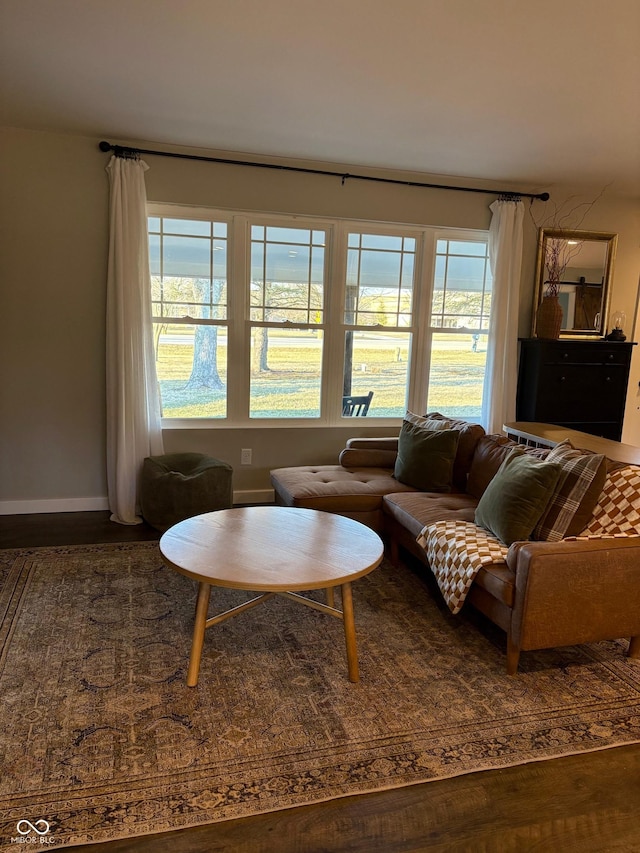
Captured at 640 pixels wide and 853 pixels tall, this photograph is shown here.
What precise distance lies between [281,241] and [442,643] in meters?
3.04

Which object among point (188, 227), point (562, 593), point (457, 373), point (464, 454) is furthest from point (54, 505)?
point (562, 593)

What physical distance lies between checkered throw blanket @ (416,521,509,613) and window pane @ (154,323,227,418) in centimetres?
219

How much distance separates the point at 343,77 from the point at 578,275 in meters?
2.87

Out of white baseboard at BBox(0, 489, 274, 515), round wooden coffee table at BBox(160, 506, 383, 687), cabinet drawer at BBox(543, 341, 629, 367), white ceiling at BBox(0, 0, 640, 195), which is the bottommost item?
white baseboard at BBox(0, 489, 274, 515)

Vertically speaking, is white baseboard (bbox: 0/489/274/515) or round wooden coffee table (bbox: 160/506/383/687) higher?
round wooden coffee table (bbox: 160/506/383/687)

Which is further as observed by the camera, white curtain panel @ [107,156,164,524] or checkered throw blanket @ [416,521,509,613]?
white curtain panel @ [107,156,164,524]

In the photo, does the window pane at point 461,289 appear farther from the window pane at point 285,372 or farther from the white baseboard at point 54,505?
the white baseboard at point 54,505

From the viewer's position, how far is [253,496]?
445 cm

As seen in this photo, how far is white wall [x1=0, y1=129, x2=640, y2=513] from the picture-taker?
3.80 metres

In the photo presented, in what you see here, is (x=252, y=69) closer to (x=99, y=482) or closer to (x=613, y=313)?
(x=99, y=482)

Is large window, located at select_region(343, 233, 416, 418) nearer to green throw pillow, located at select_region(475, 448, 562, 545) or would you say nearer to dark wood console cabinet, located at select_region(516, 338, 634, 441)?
dark wood console cabinet, located at select_region(516, 338, 634, 441)

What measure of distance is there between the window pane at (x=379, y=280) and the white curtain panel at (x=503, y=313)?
2.16 feet

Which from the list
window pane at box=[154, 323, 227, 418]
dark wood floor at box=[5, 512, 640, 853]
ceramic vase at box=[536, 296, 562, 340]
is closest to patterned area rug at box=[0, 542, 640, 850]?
dark wood floor at box=[5, 512, 640, 853]

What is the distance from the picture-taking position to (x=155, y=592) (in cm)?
295
